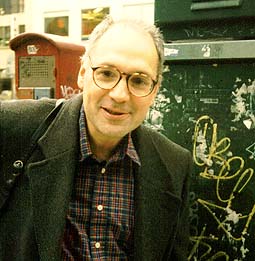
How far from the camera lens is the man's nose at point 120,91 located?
159 cm

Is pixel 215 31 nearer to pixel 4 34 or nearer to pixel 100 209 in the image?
pixel 100 209

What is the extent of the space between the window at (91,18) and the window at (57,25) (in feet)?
1.06

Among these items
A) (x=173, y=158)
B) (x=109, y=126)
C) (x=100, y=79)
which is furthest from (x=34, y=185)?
(x=173, y=158)

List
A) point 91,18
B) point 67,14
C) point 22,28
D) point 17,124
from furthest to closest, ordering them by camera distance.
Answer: point 22,28 < point 67,14 < point 91,18 < point 17,124

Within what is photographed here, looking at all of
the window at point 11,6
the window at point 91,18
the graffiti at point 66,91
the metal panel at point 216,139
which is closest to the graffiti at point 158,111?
the metal panel at point 216,139

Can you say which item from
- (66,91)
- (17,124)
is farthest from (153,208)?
(66,91)

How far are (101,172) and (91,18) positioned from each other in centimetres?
455

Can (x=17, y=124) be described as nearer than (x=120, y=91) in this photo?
No

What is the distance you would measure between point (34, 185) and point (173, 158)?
578mm

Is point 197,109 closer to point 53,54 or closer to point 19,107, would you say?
point 19,107

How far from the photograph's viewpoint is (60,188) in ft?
5.46

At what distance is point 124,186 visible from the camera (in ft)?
5.92

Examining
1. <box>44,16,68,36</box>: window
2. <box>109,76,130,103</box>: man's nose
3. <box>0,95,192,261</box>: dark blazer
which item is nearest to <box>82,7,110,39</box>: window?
<box>44,16,68,36</box>: window

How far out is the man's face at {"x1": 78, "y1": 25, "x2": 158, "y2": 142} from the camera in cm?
160
